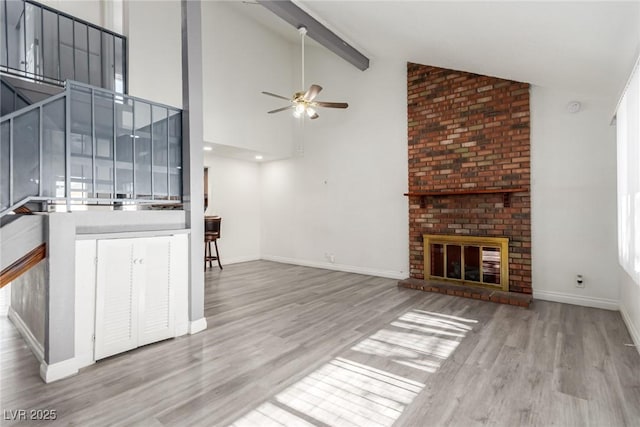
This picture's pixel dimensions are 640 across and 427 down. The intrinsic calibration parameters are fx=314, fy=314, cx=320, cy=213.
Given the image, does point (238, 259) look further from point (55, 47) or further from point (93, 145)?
point (93, 145)

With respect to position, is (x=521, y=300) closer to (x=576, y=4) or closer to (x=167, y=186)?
(x=576, y=4)

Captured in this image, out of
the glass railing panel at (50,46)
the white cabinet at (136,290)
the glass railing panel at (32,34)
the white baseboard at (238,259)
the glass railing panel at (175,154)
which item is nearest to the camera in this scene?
the white cabinet at (136,290)

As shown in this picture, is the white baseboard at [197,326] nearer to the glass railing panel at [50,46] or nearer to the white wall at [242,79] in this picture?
the white wall at [242,79]

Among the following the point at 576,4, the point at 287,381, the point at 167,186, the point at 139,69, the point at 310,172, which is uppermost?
the point at 139,69

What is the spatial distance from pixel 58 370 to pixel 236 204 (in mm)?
5247

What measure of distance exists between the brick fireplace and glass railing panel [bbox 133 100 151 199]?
3.88m

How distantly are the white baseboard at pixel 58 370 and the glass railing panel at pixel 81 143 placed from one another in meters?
1.29

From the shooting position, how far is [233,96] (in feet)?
19.3

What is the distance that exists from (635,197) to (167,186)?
405 cm

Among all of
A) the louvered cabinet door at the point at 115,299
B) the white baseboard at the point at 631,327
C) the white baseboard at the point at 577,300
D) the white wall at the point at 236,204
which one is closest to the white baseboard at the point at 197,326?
the louvered cabinet door at the point at 115,299

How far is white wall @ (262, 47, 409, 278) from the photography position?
5672mm

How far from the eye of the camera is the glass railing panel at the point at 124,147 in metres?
2.86

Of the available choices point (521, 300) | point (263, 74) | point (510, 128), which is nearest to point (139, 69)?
point (263, 74)

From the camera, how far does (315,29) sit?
4723 millimetres
